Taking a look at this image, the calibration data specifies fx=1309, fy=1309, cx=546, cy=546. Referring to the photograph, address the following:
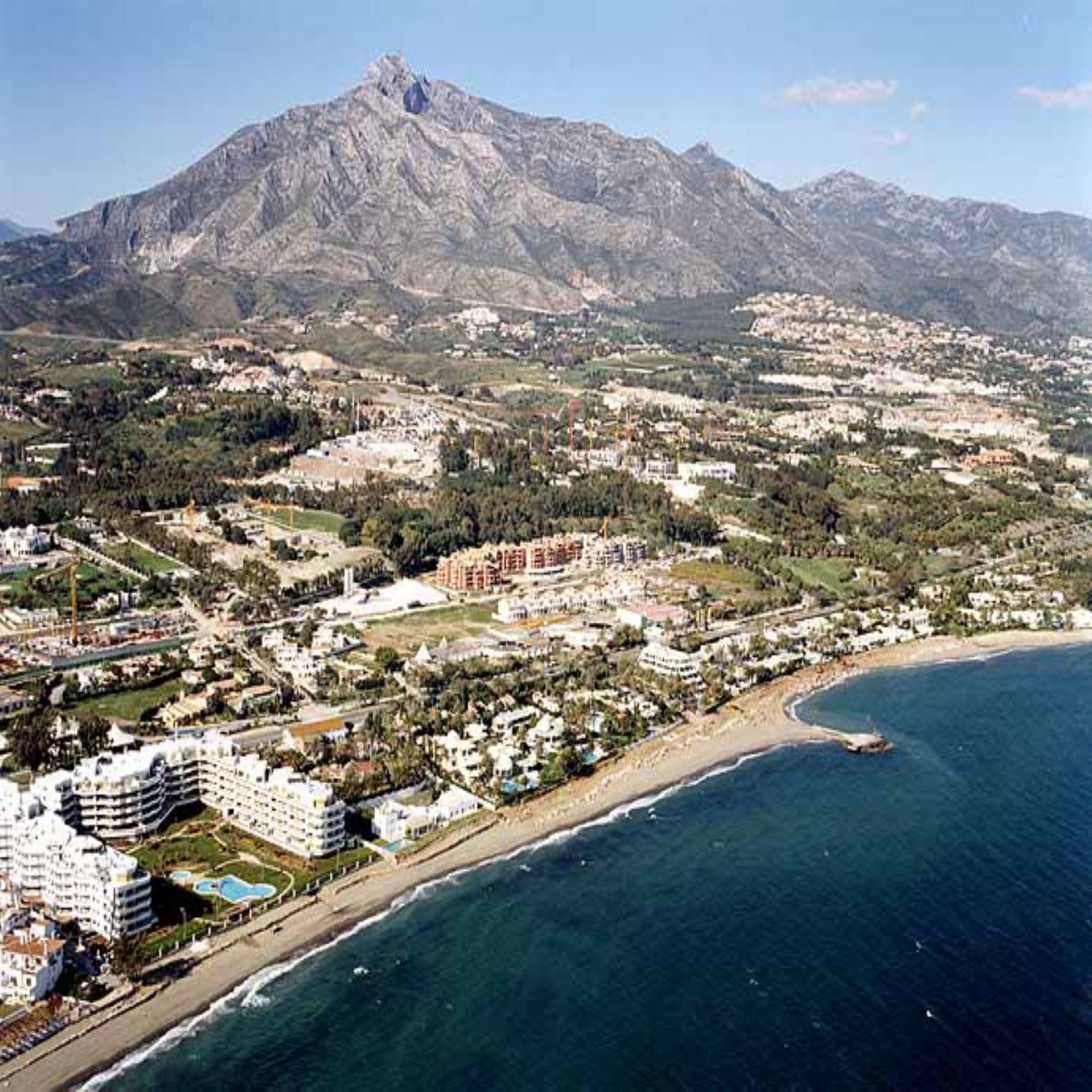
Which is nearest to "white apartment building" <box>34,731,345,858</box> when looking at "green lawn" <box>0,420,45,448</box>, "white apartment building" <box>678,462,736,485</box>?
"white apartment building" <box>678,462,736,485</box>

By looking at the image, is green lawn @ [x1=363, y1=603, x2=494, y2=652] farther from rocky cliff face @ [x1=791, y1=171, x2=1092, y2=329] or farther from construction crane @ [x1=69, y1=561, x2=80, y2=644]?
rocky cliff face @ [x1=791, y1=171, x2=1092, y2=329]

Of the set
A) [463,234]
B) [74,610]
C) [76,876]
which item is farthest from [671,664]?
[463,234]

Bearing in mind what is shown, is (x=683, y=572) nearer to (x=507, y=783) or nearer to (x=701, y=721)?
(x=701, y=721)

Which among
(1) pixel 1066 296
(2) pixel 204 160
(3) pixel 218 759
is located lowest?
(3) pixel 218 759

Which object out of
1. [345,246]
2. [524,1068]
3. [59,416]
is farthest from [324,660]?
[345,246]

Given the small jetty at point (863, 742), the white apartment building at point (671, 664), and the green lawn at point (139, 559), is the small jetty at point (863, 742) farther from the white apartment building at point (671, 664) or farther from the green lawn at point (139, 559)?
the green lawn at point (139, 559)
